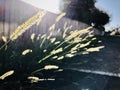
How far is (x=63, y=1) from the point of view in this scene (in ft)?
73.0

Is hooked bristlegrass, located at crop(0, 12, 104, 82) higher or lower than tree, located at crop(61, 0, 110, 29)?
lower

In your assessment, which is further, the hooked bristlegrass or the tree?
the tree

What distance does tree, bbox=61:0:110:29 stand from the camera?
67.3 ft

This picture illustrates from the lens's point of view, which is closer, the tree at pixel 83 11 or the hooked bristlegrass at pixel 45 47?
the hooked bristlegrass at pixel 45 47

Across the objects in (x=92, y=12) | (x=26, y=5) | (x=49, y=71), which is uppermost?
(x=92, y=12)

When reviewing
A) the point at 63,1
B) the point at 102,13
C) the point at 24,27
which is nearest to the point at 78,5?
the point at 63,1

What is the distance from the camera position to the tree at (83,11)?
20.5m

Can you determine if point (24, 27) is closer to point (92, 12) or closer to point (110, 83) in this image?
point (110, 83)

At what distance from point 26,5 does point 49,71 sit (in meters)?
2.84

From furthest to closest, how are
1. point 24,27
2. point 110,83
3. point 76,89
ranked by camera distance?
point 110,83 < point 76,89 < point 24,27

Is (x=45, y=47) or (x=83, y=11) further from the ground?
(x=83, y=11)

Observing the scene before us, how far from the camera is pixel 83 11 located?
20.8 m

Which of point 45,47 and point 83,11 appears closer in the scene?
point 45,47

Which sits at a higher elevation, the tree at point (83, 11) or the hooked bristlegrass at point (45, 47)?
the tree at point (83, 11)
